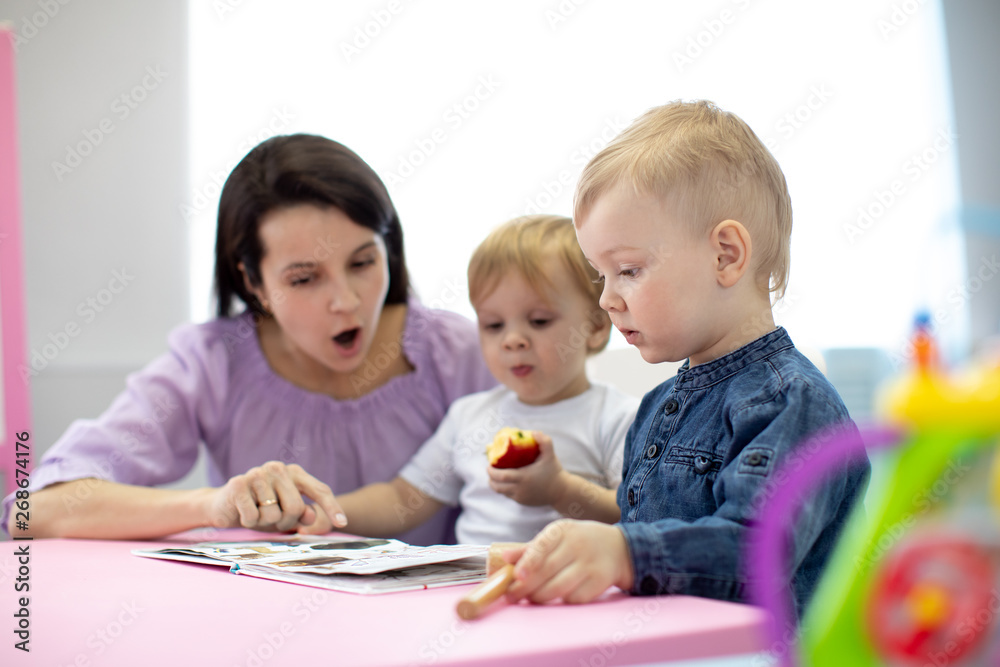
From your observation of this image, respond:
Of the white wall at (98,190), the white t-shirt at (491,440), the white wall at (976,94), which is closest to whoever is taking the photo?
the white t-shirt at (491,440)

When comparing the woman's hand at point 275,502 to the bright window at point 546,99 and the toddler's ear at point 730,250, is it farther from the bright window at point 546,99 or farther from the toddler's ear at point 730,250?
the bright window at point 546,99

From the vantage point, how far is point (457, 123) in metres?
3.10

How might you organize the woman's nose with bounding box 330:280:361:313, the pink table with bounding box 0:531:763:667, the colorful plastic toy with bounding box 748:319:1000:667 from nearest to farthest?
the colorful plastic toy with bounding box 748:319:1000:667, the pink table with bounding box 0:531:763:667, the woman's nose with bounding box 330:280:361:313

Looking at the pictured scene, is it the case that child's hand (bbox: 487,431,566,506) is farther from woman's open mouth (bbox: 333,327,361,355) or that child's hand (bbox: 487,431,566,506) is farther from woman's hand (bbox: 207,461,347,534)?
woman's open mouth (bbox: 333,327,361,355)

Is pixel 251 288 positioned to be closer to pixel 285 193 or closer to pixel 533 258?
pixel 285 193

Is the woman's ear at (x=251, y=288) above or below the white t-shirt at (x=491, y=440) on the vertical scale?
above

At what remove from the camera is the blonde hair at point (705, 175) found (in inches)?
35.5

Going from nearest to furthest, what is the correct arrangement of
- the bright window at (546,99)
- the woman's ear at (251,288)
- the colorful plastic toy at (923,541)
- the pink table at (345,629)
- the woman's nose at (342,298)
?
1. the colorful plastic toy at (923,541)
2. the pink table at (345,629)
3. the woman's nose at (342,298)
4. the woman's ear at (251,288)
5. the bright window at (546,99)

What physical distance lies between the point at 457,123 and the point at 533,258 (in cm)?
183

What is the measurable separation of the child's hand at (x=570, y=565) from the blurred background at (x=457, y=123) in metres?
2.27

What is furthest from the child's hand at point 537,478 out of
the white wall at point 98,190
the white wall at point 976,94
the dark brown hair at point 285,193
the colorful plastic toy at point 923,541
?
the white wall at point 976,94

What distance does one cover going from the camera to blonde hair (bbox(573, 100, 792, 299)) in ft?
2.96

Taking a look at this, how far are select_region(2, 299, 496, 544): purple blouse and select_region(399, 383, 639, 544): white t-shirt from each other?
0.08 metres

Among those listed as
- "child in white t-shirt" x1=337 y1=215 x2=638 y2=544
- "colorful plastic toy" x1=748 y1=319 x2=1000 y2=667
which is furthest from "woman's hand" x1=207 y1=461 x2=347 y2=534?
"colorful plastic toy" x1=748 y1=319 x2=1000 y2=667
